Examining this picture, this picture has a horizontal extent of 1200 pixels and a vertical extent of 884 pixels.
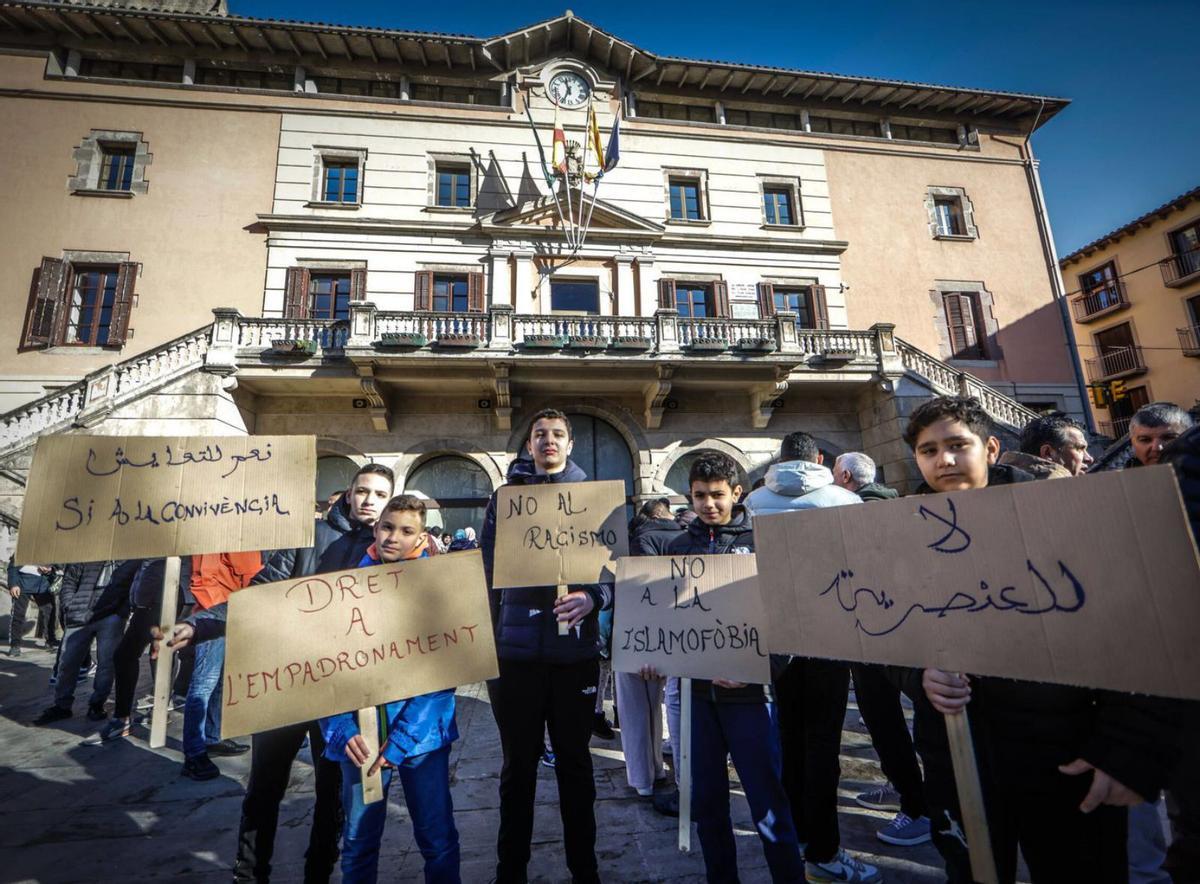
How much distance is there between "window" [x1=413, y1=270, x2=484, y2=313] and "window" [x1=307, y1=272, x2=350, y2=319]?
1.67 meters

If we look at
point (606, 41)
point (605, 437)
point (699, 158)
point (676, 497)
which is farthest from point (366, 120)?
point (676, 497)

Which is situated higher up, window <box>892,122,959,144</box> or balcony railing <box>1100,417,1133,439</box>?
window <box>892,122,959,144</box>

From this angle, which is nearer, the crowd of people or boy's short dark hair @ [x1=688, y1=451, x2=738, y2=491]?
the crowd of people

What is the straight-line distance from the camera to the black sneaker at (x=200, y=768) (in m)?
3.64

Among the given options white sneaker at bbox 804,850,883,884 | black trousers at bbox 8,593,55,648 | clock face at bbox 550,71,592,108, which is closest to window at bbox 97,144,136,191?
black trousers at bbox 8,593,55,648

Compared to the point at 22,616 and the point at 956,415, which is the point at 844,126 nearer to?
the point at 956,415

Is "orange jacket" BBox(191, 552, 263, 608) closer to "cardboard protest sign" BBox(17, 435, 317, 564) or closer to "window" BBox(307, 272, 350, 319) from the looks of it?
"cardboard protest sign" BBox(17, 435, 317, 564)

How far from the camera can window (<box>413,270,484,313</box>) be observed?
12.2m

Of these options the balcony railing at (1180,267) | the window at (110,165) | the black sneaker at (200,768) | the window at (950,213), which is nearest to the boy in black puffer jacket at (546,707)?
the black sneaker at (200,768)

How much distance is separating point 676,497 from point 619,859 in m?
9.31

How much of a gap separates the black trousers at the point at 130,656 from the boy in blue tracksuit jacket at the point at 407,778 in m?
3.90

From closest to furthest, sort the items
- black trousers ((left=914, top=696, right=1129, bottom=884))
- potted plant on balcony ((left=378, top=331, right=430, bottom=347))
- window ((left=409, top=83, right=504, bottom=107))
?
black trousers ((left=914, top=696, right=1129, bottom=884)) → potted plant on balcony ((left=378, top=331, right=430, bottom=347)) → window ((left=409, top=83, right=504, bottom=107))

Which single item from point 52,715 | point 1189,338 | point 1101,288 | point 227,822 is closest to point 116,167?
point 52,715

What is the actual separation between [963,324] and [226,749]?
17501mm
